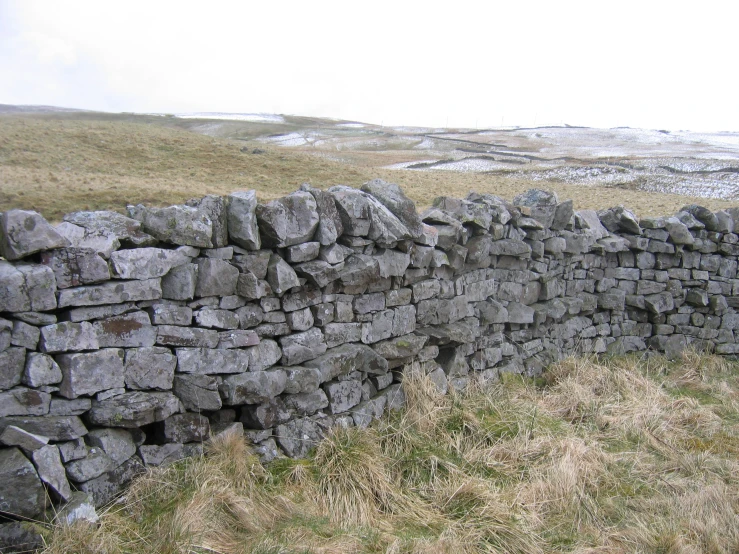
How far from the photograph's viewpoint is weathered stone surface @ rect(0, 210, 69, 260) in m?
3.80

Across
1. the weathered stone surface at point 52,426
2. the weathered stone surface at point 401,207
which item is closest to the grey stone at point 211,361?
the weathered stone surface at point 52,426

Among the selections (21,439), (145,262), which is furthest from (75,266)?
(21,439)

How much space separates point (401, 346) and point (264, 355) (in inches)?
66.7

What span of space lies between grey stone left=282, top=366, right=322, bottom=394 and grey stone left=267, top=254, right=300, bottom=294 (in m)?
0.72

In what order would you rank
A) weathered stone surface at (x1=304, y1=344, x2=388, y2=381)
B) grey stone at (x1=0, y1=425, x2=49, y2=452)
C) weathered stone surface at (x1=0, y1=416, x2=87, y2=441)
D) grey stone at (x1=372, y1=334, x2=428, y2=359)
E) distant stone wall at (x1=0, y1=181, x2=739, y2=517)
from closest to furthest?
grey stone at (x1=0, y1=425, x2=49, y2=452), weathered stone surface at (x1=0, y1=416, x2=87, y2=441), distant stone wall at (x1=0, y1=181, x2=739, y2=517), weathered stone surface at (x1=304, y1=344, x2=388, y2=381), grey stone at (x1=372, y1=334, x2=428, y2=359)

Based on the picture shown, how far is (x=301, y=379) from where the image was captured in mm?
5184

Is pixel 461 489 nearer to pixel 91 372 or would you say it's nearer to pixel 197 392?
pixel 197 392

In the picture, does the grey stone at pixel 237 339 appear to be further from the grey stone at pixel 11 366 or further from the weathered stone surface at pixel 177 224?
the grey stone at pixel 11 366

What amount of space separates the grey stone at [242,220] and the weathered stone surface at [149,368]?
1.08 meters

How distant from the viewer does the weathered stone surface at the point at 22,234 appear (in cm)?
380

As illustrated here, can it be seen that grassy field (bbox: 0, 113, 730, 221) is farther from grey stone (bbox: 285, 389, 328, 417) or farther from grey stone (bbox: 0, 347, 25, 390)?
grey stone (bbox: 0, 347, 25, 390)

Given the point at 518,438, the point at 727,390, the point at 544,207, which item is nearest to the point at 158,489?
the point at 518,438

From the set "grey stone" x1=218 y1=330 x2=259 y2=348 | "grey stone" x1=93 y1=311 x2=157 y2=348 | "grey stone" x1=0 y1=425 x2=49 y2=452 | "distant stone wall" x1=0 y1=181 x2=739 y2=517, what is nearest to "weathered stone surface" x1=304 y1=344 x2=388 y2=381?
"distant stone wall" x1=0 y1=181 x2=739 y2=517

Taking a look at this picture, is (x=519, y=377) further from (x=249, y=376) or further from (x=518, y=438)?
(x=249, y=376)
